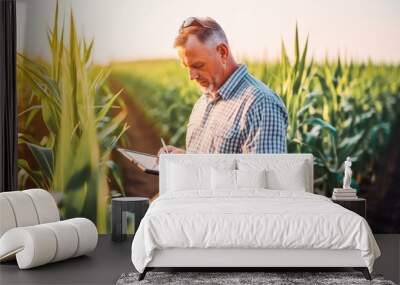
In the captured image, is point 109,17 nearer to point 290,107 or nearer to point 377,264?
point 290,107

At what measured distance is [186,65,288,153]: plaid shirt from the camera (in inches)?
309

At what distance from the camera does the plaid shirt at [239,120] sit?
7.84 meters

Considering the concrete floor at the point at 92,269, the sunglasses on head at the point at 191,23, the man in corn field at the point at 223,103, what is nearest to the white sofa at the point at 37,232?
the concrete floor at the point at 92,269

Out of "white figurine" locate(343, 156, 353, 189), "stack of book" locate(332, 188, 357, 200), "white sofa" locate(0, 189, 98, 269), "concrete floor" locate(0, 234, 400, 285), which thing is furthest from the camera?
"white figurine" locate(343, 156, 353, 189)

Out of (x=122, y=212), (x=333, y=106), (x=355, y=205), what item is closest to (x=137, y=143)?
(x=122, y=212)

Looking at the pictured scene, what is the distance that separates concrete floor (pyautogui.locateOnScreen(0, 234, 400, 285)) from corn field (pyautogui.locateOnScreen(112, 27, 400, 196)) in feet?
4.53

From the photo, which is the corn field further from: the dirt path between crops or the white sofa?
the white sofa

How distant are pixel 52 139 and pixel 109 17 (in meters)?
1.53

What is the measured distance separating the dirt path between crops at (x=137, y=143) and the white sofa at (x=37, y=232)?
1571 mm

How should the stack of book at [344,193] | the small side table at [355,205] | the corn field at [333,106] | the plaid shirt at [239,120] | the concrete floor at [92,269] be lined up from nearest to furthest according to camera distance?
the concrete floor at [92,269], the small side table at [355,205], the stack of book at [344,193], the plaid shirt at [239,120], the corn field at [333,106]

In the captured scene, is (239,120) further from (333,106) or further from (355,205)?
(355,205)

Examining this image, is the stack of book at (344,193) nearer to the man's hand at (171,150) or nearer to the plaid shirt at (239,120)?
the plaid shirt at (239,120)

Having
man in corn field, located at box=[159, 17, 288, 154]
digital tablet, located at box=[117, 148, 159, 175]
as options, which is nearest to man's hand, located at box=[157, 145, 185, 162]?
man in corn field, located at box=[159, 17, 288, 154]

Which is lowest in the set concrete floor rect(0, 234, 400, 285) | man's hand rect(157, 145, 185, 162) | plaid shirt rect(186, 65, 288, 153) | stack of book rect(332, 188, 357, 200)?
concrete floor rect(0, 234, 400, 285)
